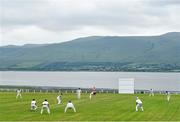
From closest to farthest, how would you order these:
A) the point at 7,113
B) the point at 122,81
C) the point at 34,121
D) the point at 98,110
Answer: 1. the point at 34,121
2. the point at 7,113
3. the point at 98,110
4. the point at 122,81

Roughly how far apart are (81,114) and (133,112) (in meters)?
6.00

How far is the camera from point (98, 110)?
50500mm

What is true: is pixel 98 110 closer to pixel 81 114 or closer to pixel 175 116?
pixel 81 114

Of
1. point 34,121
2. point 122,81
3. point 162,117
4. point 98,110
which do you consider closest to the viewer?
point 34,121

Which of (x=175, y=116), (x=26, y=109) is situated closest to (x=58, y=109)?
(x=26, y=109)

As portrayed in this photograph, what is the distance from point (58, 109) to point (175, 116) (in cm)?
1378

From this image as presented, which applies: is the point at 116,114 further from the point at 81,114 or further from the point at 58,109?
the point at 58,109

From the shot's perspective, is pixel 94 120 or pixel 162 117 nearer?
pixel 94 120

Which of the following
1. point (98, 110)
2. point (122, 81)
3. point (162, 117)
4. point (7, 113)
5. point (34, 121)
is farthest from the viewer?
point (122, 81)

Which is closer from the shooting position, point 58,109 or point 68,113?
point 68,113

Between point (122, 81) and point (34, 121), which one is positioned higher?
point (122, 81)

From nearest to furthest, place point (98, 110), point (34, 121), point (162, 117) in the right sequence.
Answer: point (34, 121)
point (162, 117)
point (98, 110)

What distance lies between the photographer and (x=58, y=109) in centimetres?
5156

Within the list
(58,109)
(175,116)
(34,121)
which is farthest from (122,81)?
(34,121)
